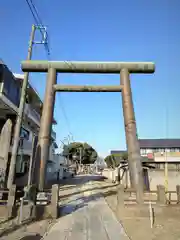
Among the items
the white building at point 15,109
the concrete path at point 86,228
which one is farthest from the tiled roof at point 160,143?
the concrete path at point 86,228

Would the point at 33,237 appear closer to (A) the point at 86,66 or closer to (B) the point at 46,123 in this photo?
(B) the point at 46,123

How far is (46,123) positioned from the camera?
9.94m

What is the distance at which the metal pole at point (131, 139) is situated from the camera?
30.4 feet

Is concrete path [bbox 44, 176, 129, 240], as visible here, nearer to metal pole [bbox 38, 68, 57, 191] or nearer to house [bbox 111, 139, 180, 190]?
metal pole [bbox 38, 68, 57, 191]

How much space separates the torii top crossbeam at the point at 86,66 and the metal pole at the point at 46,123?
42cm

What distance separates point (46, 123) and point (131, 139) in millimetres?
4221

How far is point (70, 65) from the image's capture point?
11.0m

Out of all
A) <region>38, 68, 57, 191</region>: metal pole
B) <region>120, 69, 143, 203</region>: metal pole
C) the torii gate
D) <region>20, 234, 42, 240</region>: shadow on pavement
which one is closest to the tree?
the torii gate

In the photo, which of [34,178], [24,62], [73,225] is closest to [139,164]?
[73,225]

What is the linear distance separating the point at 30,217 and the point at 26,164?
13977mm

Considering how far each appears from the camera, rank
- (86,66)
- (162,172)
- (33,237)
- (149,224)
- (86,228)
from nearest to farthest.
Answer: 1. (33,237)
2. (86,228)
3. (149,224)
4. (86,66)
5. (162,172)

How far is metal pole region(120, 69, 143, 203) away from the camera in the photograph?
926 cm

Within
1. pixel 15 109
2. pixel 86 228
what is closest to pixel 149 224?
pixel 86 228

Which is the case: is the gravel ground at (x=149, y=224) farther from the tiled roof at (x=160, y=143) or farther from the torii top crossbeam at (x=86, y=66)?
the tiled roof at (x=160, y=143)
